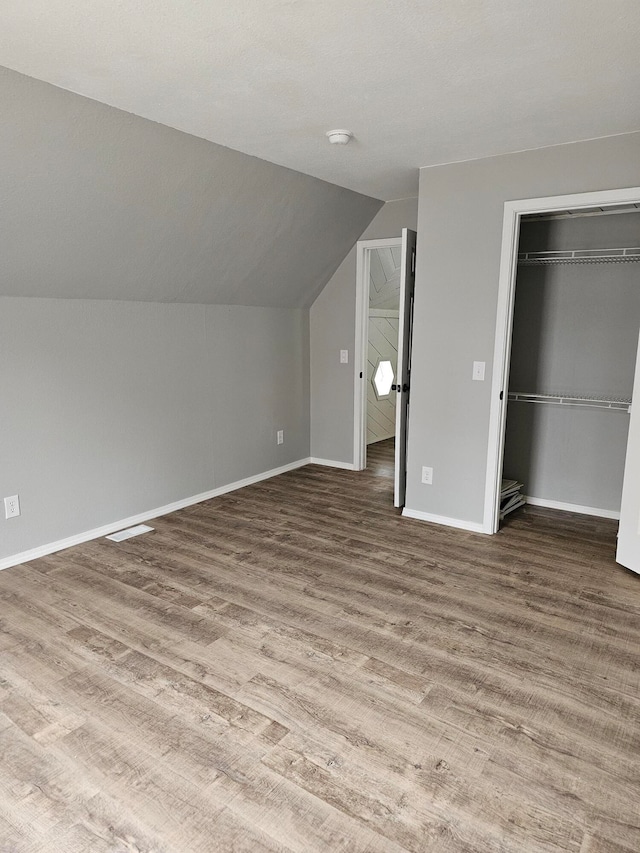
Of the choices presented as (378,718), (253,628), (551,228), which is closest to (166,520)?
(253,628)

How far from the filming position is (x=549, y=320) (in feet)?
13.5

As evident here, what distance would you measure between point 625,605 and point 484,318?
180 cm

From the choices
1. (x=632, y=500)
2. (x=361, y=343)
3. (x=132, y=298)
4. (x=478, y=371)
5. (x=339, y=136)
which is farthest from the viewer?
(x=361, y=343)

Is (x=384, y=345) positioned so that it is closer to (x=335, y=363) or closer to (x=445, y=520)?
(x=335, y=363)

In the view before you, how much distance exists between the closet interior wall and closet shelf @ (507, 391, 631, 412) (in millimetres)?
31

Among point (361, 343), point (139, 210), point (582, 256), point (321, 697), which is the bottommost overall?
point (321, 697)

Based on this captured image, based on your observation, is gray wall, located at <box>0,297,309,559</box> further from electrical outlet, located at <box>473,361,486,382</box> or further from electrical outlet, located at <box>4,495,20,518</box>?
electrical outlet, located at <box>473,361,486,382</box>

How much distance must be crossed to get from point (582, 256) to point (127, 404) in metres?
3.26

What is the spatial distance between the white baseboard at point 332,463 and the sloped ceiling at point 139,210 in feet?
5.72

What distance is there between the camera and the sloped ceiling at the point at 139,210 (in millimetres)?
2564

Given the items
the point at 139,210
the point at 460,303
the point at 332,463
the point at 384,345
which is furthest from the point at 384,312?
the point at 139,210

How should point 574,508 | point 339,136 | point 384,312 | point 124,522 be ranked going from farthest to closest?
point 384,312 < point 574,508 < point 124,522 < point 339,136

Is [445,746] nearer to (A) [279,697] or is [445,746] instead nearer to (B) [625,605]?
(A) [279,697]

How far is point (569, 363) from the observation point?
4.09 metres
